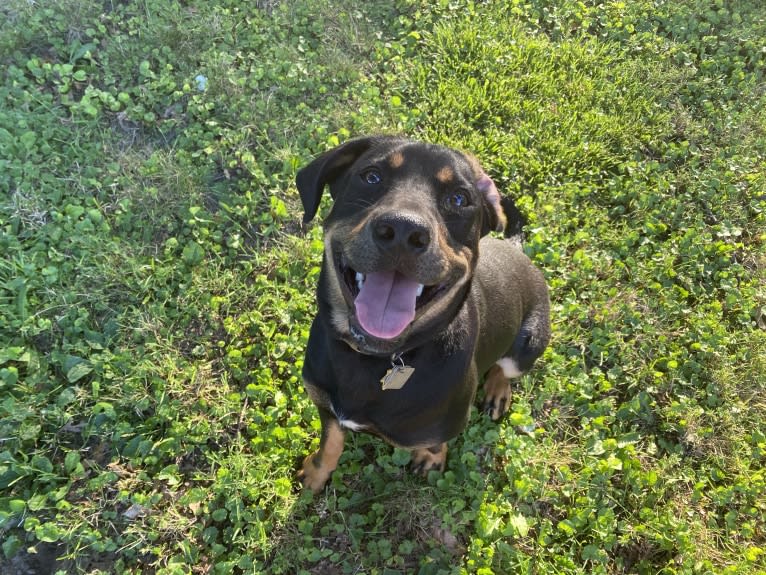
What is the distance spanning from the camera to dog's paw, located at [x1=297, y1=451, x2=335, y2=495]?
326 centimetres

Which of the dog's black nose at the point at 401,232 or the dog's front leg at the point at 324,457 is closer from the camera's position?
the dog's black nose at the point at 401,232

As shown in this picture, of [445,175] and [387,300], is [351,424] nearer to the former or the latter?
[387,300]

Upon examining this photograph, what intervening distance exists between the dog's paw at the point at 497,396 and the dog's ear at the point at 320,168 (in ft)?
5.66

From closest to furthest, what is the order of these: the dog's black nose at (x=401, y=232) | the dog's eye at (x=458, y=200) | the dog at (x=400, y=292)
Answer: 1. the dog's black nose at (x=401, y=232)
2. the dog at (x=400, y=292)
3. the dog's eye at (x=458, y=200)

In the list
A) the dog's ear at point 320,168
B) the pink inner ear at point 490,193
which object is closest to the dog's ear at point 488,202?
the pink inner ear at point 490,193

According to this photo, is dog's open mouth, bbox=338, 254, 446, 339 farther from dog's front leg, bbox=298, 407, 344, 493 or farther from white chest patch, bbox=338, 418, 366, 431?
dog's front leg, bbox=298, 407, 344, 493

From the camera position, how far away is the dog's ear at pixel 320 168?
2697 millimetres

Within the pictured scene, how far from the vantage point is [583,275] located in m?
4.37

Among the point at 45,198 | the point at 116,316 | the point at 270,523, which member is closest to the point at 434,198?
the point at 270,523

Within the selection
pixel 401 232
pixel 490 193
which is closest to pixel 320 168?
pixel 401 232

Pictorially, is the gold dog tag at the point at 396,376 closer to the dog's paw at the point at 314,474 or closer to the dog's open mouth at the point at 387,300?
the dog's open mouth at the point at 387,300

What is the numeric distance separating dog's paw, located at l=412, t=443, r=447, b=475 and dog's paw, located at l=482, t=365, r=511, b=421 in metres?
0.47

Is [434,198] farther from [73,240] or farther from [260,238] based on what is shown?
[73,240]

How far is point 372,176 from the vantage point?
264 centimetres
